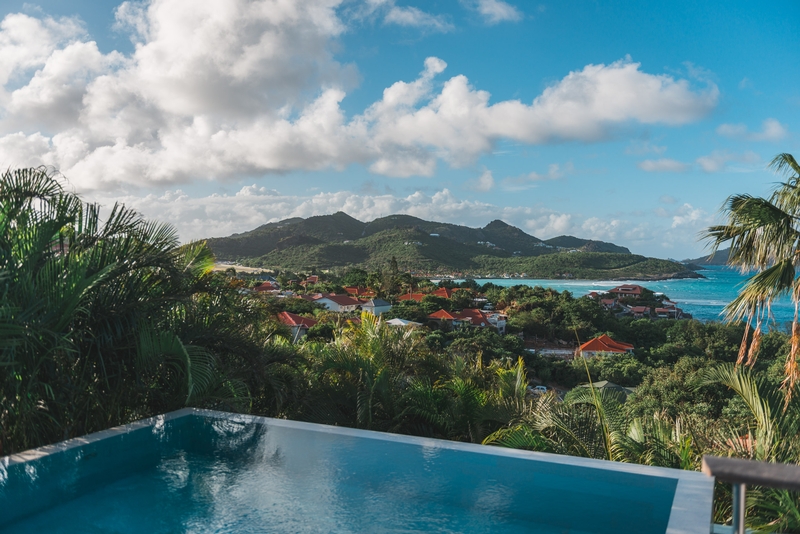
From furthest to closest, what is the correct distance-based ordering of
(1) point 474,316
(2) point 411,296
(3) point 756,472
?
1. (2) point 411,296
2. (1) point 474,316
3. (3) point 756,472

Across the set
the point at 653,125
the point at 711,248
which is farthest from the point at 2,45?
the point at 653,125

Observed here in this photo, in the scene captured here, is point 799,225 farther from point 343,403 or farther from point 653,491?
point 343,403

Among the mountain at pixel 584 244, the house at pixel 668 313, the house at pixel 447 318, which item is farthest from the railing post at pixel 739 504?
the mountain at pixel 584 244

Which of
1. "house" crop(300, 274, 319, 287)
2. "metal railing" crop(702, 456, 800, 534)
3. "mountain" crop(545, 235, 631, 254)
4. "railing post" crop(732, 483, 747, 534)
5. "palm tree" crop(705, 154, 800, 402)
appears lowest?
"house" crop(300, 274, 319, 287)

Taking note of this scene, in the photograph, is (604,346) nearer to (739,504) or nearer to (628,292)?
(628,292)

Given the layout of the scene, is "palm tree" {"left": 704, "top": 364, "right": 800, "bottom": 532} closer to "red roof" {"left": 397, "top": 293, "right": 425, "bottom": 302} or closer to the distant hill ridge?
"red roof" {"left": 397, "top": 293, "right": 425, "bottom": 302}

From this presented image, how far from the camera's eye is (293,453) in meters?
4.41

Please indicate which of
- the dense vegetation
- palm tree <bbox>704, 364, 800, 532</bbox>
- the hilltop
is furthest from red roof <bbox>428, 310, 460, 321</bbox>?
palm tree <bbox>704, 364, 800, 532</bbox>

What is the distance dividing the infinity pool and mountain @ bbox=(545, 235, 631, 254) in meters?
95.5

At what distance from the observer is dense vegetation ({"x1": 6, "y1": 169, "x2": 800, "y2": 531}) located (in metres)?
3.79

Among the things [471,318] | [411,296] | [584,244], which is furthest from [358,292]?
[584,244]

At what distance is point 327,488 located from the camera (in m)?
3.97

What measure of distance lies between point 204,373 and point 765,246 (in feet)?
19.3

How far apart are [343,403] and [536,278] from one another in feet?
277
